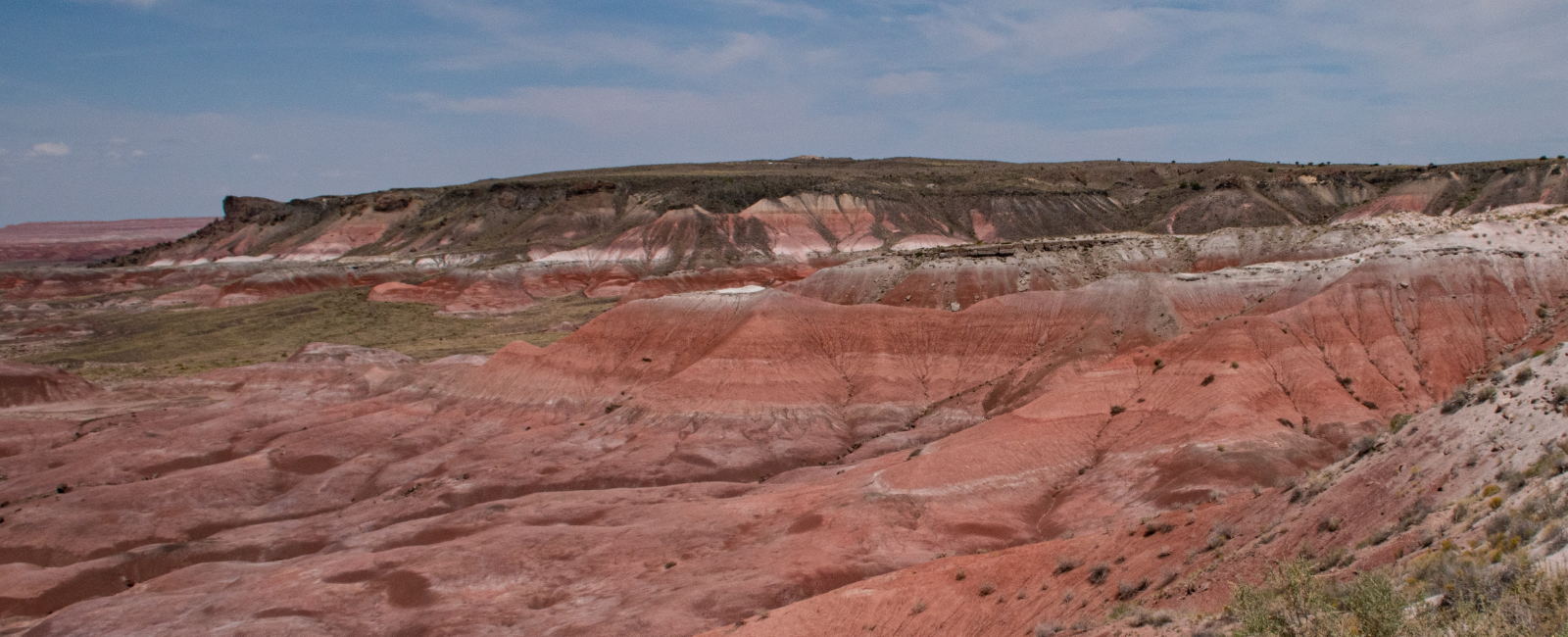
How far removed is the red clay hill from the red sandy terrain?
0.18m

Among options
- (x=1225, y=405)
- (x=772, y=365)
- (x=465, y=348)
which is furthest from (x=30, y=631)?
(x=465, y=348)

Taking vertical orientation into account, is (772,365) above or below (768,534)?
above

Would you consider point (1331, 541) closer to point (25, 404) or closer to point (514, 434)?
point (514, 434)

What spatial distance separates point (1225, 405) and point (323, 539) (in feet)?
127

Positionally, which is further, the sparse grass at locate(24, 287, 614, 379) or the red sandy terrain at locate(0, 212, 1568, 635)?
the sparse grass at locate(24, 287, 614, 379)

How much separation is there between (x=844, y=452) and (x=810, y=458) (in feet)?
6.45

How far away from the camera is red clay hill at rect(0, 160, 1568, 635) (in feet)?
68.6

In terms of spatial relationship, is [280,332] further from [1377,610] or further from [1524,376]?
[1377,610]

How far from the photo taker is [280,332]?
96.2 metres

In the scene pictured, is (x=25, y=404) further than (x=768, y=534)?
Yes

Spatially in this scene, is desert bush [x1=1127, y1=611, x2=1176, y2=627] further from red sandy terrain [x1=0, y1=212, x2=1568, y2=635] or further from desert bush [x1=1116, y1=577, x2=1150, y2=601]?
desert bush [x1=1116, y1=577, x2=1150, y2=601]

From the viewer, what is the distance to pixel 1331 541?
622 inches

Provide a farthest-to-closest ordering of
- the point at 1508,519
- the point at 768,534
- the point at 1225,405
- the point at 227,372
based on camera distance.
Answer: the point at 227,372, the point at 1225,405, the point at 768,534, the point at 1508,519

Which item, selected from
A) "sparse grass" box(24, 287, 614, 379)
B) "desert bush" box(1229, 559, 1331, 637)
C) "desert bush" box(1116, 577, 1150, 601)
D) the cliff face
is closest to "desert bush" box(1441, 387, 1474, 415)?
"desert bush" box(1116, 577, 1150, 601)
